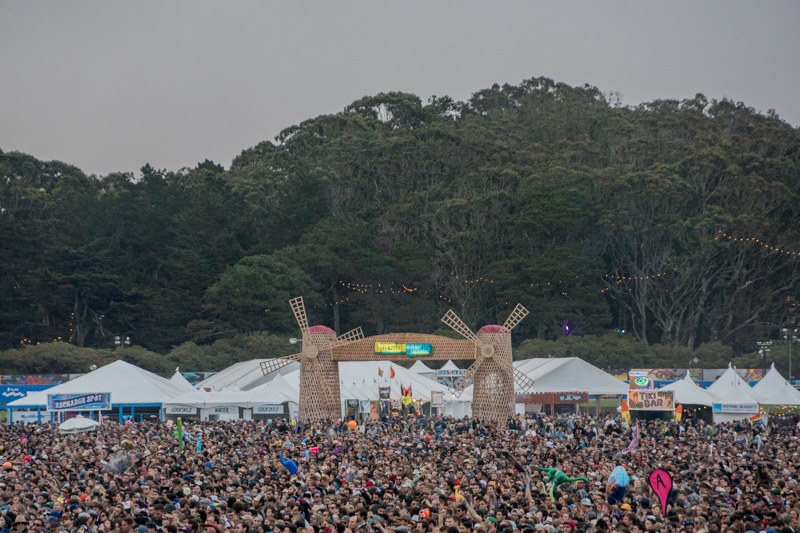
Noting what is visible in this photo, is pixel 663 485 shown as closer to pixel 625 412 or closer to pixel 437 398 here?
pixel 625 412

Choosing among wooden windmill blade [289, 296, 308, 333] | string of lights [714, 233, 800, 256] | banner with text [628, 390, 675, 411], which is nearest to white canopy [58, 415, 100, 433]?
wooden windmill blade [289, 296, 308, 333]

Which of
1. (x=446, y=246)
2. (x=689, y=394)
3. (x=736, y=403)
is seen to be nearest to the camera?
(x=736, y=403)

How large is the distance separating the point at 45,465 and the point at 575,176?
56702 mm

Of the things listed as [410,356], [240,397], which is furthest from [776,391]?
[240,397]

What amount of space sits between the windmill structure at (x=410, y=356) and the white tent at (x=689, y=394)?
20.2 ft

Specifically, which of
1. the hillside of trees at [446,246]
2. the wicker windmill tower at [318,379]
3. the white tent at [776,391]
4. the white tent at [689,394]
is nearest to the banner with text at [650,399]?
the white tent at [689,394]

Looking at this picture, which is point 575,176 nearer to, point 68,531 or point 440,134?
point 440,134

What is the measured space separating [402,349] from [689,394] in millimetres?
11083

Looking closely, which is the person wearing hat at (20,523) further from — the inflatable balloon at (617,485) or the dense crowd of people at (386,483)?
the inflatable balloon at (617,485)

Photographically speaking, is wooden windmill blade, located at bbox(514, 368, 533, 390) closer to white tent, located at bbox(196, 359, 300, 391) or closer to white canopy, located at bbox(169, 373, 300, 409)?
white canopy, located at bbox(169, 373, 300, 409)

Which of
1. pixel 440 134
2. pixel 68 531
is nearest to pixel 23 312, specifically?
pixel 440 134

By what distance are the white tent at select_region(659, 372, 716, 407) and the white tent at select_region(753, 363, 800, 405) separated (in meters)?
1.84

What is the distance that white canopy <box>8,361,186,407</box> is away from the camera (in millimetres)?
34656

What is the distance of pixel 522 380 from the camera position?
1507 inches
